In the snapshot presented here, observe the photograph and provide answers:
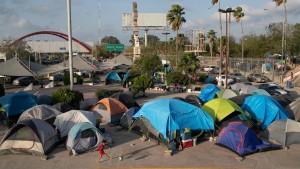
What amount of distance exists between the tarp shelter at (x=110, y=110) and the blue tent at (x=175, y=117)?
3.28m

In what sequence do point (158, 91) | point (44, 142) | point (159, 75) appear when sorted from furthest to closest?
1. point (159, 75)
2. point (158, 91)
3. point (44, 142)

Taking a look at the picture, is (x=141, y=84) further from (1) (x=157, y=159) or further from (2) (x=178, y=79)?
(1) (x=157, y=159)

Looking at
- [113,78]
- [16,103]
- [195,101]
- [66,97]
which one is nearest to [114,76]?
[113,78]

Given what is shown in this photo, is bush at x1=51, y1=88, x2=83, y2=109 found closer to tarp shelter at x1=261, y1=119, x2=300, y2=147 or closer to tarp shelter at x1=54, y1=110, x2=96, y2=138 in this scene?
tarp shelter at x1=54, y1=110, x2=96, y2=138

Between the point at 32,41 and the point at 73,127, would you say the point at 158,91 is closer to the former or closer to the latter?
the point at 73,127

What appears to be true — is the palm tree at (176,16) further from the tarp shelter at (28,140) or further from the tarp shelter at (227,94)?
the tarp shelter at (28,140)

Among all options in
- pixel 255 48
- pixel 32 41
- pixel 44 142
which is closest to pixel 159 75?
pixel 44 142

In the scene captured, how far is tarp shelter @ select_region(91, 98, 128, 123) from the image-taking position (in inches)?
693

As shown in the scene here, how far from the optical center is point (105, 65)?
49656 millimetres

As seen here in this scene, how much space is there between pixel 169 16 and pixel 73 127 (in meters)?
35.7

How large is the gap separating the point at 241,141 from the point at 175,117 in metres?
2.90

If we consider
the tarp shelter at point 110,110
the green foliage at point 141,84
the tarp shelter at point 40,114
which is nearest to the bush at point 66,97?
the tarp shelter at point 110,110

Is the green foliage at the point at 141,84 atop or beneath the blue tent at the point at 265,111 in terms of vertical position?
atop

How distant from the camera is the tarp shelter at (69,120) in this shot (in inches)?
568
